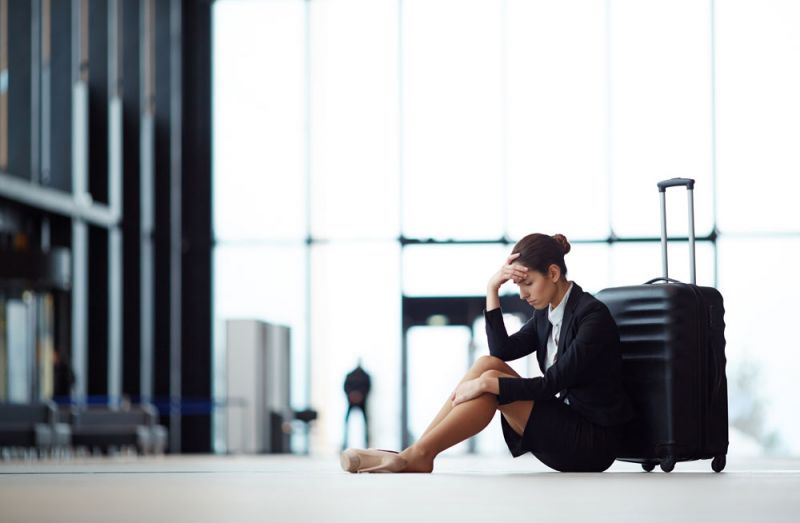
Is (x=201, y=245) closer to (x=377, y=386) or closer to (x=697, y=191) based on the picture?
(x=377, y=386)

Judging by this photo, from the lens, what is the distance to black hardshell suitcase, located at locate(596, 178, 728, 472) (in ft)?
14.7

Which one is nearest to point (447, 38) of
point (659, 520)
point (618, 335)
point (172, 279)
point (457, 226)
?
point (457, 226)

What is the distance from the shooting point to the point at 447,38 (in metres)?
16.5

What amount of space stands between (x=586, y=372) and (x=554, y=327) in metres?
0.31

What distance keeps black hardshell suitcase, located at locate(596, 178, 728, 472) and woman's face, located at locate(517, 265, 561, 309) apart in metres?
0.40

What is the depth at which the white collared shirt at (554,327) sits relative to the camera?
4449 mm

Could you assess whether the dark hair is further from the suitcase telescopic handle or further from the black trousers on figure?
the black trousers on figure

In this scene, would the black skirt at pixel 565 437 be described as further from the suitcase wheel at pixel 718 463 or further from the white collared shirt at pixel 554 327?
the suitcase wheel at pixel 718 463

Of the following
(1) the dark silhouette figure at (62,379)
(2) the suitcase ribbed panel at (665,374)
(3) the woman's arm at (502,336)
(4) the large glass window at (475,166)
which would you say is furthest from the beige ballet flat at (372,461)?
(1) the dark silhouette figure at (62,379)

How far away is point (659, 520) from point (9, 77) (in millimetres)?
13058

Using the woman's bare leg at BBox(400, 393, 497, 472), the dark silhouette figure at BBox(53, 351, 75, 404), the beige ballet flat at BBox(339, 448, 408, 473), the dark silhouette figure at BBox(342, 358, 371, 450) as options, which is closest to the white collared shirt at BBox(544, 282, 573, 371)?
the woman's bare leg at BBox(400, 393, 497, 472)

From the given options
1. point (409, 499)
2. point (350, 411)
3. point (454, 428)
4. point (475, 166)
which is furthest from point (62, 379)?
point (409, 499)

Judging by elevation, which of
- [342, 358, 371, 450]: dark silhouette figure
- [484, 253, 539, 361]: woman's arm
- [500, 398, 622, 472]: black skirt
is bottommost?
[342, 358, 371, 450]: dark silhouette figure

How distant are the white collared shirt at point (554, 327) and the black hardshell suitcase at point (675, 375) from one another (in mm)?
300
